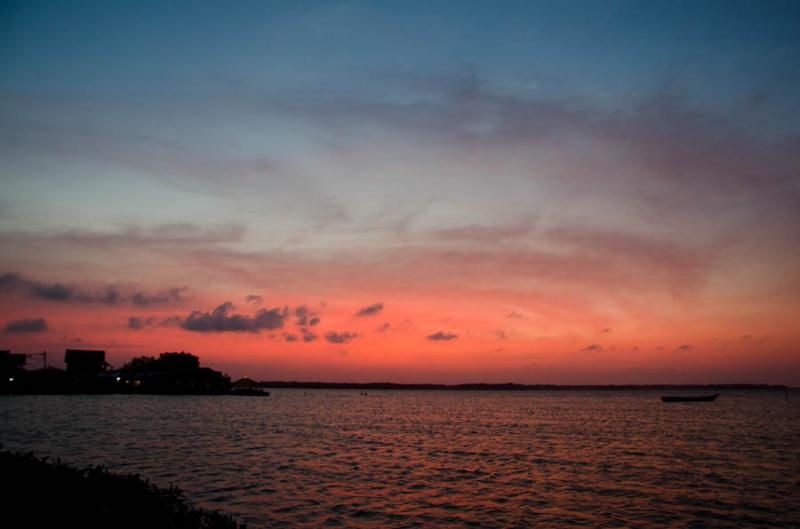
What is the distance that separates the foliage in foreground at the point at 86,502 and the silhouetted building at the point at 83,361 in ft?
569

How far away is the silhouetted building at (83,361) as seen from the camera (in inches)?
7116

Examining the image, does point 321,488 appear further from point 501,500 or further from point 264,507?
point 501,500

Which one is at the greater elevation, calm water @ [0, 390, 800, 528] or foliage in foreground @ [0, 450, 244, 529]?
foliage in foreground @ [0, 450, 244, 529]

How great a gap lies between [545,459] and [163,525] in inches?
1490

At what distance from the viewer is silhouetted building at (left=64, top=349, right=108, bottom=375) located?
18075 cm

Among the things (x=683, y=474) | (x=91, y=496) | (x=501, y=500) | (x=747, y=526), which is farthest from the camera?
(x=683, y=474)

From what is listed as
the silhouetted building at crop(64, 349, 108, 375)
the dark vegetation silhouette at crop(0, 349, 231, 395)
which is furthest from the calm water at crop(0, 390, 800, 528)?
the silhouetted building at crop(64, 349, 108, 375)

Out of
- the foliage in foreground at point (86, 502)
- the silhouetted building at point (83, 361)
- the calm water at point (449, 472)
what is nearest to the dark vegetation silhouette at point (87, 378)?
the silhouetted building at point (83, 361)

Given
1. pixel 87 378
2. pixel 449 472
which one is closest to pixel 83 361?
pixel 87 378

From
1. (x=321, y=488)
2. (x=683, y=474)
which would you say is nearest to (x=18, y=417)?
(x=321, y=488)

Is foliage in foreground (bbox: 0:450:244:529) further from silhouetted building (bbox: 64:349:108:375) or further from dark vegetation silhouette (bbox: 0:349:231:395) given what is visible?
silhouetted building (bbox: 64:349:108:375)

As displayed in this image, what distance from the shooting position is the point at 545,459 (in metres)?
49.8

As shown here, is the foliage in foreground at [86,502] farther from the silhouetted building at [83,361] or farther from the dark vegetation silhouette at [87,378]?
the silhouetted building at [83,361]

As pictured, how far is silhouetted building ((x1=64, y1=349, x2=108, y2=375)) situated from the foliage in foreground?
173332 millimetres
